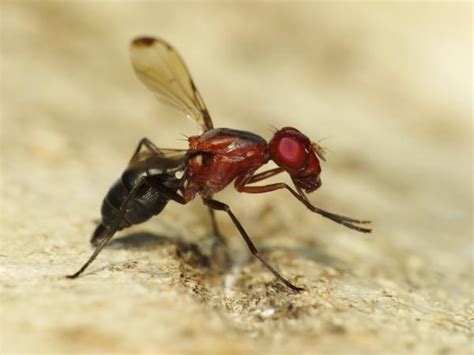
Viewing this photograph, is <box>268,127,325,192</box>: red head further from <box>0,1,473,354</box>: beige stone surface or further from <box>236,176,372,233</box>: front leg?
<box>0,1,473,354</box>: beige stone surface

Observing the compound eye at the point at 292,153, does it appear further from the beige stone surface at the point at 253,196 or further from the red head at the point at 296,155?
the beige stone surface at the point at 253,196

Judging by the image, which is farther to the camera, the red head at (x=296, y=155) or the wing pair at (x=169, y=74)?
the wing pair at (x=169, y=74)

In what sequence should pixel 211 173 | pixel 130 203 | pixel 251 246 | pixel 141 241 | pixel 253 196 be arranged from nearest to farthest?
pixel 251 246
pixel 130 203
pixel 211 173
pixel 141 241
pixel 253 196

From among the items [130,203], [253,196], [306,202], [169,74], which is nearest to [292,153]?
[306,202]

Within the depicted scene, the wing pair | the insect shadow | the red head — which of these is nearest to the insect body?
the red head

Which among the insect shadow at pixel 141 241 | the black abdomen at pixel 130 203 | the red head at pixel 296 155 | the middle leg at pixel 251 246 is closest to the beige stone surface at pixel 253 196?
the insect shadow at pixel 141 241

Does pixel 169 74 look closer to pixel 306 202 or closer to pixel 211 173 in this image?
pixel 211 173
